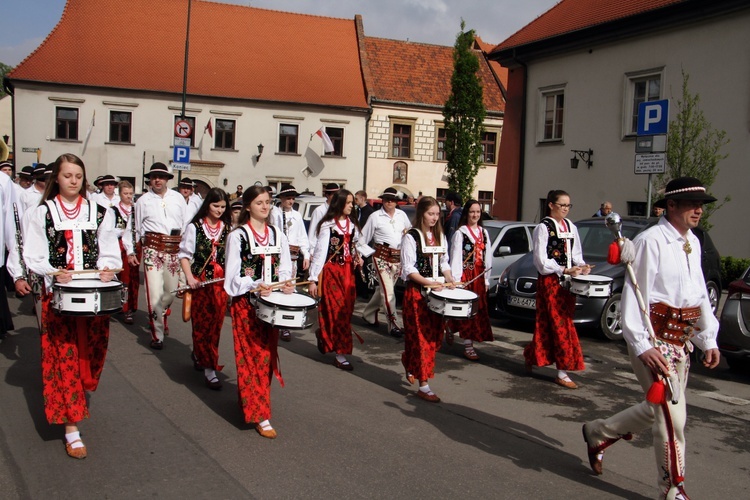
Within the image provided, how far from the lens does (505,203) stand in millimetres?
26531

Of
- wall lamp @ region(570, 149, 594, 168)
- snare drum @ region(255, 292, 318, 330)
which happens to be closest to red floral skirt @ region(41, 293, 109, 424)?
snare drum @ region(255, 292, 318, 330)

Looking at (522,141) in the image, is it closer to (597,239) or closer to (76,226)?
(597,239)

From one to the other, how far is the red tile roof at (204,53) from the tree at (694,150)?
25823 millimetres

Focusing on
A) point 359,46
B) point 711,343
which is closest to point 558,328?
point 711,343

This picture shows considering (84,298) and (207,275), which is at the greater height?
(84,298)

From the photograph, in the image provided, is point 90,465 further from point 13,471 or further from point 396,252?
point 396,252

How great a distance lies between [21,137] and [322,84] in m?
16.0

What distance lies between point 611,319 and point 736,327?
238 centimetres

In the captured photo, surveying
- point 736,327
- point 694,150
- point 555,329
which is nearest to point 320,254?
point 555,329

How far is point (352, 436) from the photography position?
5.79m

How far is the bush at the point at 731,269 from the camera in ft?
54.1

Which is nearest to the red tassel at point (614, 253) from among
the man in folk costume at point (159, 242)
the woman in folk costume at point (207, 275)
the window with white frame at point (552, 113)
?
the woman in folk costume at point (207, 275)

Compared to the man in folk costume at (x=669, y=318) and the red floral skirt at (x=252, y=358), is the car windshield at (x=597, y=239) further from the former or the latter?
the red floral skirt at (x=252, y=358)

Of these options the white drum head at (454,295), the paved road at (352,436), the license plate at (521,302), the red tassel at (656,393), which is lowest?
the paved road at (352,436)
